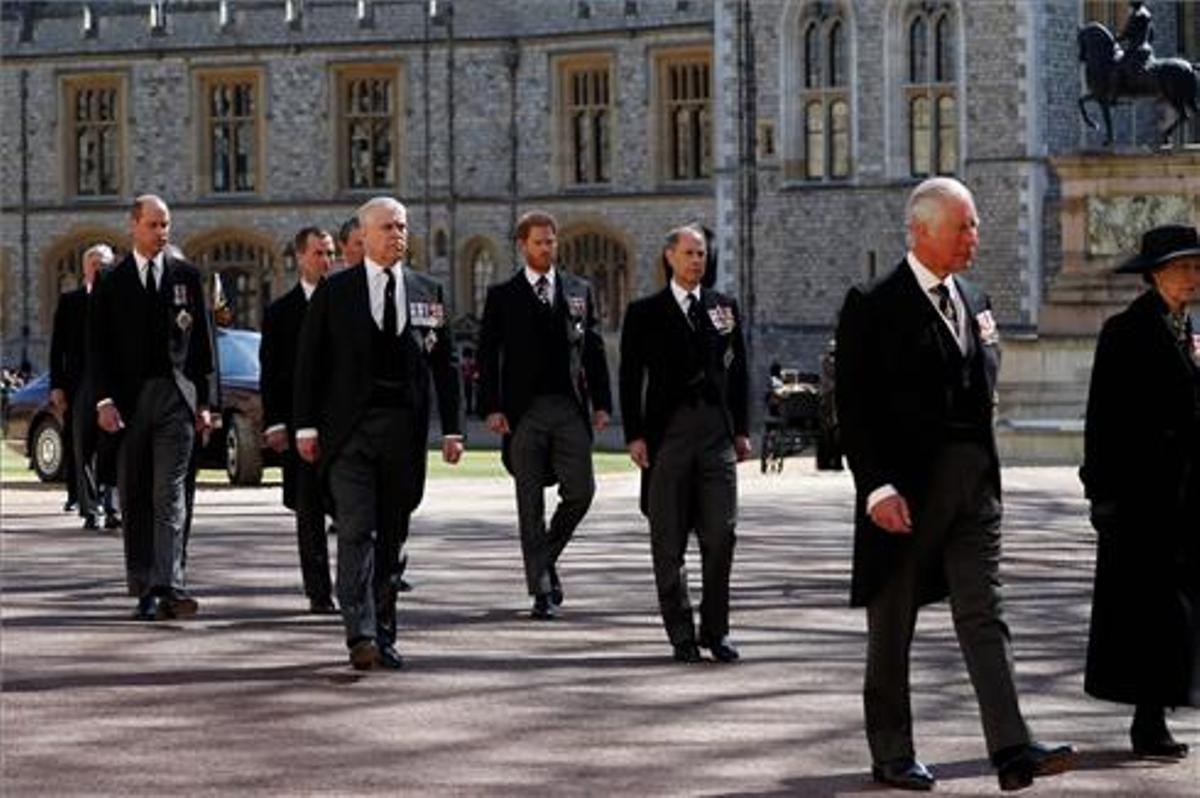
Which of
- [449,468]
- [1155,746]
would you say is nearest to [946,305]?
[1155,746]

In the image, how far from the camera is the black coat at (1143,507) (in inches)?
396

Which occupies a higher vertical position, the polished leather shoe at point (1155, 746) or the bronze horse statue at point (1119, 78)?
the bronze horse statue at point (1119, 78)

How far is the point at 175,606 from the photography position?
571 inches

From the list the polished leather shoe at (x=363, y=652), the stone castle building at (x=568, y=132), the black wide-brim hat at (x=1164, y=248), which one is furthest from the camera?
the stone castle building at (x=568, y=132)

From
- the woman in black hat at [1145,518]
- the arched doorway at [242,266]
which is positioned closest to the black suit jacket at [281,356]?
the woman in black hat at [1145,518]

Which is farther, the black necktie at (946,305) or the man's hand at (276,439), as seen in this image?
the man's hand at (276,439)

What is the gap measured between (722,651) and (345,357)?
1.90 meters

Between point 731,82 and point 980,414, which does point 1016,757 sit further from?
point 731,82

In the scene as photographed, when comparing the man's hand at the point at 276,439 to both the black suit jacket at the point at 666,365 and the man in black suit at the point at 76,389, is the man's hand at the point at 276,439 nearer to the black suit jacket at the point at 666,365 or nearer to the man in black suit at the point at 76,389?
the black suit jacket at the point at 666,365

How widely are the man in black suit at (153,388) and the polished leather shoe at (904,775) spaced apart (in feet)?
18.7

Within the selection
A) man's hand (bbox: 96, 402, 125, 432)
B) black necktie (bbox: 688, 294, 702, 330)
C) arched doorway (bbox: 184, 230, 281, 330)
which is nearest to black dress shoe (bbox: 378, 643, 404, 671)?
black necktie (bbox: 688, 294, 702, 330)

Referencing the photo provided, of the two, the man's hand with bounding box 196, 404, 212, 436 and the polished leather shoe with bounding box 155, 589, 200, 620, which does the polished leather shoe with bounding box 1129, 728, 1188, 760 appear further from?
the man's hand with bounding box 196, 404, 212, 436

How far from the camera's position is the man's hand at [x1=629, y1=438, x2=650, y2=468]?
42.8 feet

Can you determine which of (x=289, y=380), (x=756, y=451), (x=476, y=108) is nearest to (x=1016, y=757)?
(x=289, y=380)
